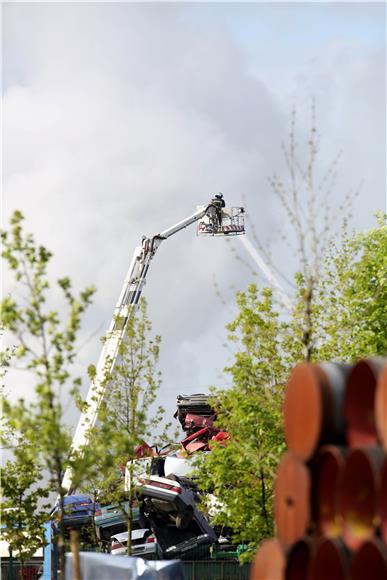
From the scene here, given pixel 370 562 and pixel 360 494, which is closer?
pixel 370 562

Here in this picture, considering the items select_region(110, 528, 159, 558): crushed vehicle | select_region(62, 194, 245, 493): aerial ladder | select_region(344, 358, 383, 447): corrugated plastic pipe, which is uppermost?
select_region(62, 194, 245, 493): aerial ladder

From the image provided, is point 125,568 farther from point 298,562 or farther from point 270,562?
point 298,562

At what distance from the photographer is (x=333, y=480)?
1166cm

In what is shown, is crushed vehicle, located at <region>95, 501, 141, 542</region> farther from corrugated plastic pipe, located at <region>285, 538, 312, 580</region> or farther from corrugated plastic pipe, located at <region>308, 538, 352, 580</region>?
corrugated plastic pipe, located at <region>308, 538, 352, 580</region>

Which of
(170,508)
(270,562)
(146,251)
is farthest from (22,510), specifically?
(146,251)

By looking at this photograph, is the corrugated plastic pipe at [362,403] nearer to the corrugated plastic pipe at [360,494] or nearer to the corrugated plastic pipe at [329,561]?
the corrugated plastic pipe at [360,494]

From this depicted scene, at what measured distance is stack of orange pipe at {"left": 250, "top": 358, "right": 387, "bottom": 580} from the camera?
1080 centimetres

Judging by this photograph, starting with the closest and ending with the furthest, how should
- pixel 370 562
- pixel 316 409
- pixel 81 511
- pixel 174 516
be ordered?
1. pixel 370 562
2. pixel 316 409
3. pixel 174 516
4. pixel 81 511

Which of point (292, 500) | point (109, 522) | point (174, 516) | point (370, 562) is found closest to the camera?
point (370, 562)

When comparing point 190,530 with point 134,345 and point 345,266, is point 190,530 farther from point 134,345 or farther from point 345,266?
point 345,266

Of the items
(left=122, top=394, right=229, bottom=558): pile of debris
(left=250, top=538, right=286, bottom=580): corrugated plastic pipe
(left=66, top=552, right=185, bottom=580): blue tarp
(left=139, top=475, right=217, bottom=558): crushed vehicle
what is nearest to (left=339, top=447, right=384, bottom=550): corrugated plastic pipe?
(left=250, top=538, right=286, bottom=580): corrugated plastic pipe

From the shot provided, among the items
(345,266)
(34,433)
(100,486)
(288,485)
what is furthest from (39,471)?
(288,485)

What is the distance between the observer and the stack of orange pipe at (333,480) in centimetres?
1080

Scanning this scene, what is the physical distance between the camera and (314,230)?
1892 cm
